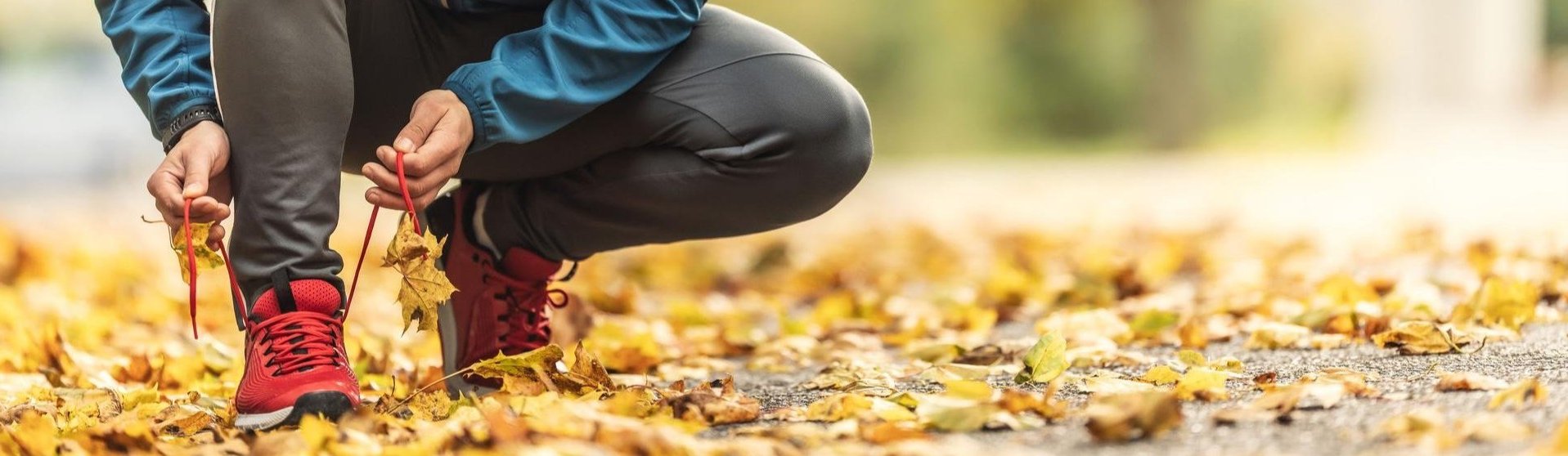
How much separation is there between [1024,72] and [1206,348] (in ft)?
40.7

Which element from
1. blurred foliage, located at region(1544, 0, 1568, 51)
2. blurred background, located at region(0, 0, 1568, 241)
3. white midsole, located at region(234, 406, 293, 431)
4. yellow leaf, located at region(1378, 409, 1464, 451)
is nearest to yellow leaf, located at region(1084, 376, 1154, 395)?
yellow leaf, located at region(1378, 409, 1464, 451)

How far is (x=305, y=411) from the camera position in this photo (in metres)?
1.51

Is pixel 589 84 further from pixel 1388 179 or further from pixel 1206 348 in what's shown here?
pixel 1388 179

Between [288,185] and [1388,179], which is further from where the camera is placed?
[1388,179]

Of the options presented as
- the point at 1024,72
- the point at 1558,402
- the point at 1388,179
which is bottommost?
the point at 1024,72

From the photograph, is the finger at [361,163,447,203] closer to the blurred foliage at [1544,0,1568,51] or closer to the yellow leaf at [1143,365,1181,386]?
the yellow leaf at [1143,365,1181,386]

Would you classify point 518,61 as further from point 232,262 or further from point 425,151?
point 232,262

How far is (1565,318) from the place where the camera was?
6.91ft

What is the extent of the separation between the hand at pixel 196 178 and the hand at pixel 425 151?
15 centimetres

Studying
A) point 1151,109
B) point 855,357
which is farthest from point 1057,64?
point 855,357

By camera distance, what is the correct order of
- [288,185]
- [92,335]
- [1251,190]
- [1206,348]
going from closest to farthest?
[288,185] < [1206,348] < [92,335] < [1251,190]

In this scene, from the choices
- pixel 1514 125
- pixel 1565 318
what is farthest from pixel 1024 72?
pixel 1565 318

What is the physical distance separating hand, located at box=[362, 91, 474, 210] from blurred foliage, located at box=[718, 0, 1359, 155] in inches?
466

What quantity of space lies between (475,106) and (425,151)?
4.2 inches
